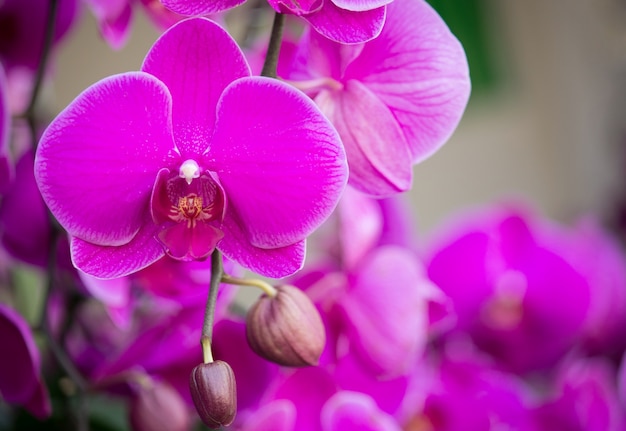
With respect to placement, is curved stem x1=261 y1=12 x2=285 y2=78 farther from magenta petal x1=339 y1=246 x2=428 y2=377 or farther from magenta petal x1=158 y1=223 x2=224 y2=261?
magenta petal x1=339 y1=246 x2=428 y2=377

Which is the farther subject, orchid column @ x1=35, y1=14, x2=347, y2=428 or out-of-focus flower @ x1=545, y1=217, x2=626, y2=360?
out-of-focus flower @ x1=545, y1=217, x2=626, y2=360

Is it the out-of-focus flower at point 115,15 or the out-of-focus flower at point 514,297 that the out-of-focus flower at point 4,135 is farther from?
the out-of-focus flower at point 514,297

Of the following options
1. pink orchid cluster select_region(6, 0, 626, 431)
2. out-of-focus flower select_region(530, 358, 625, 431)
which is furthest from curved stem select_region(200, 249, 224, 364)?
out-of-focus flower select_region(530, 358, 625, 431)

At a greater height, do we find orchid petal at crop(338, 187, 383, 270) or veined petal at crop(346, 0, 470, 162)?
veined petal at crop(346, 0, 470, 162)

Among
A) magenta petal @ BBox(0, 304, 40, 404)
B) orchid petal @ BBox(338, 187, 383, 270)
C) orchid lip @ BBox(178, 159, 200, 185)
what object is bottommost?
magenta petal @ BBox(0, 304, 40, 404)

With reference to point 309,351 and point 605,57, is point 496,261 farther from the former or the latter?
point 605,57

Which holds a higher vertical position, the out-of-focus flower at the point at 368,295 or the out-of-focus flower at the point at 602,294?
the out-of-focus flower at the point at 368,295

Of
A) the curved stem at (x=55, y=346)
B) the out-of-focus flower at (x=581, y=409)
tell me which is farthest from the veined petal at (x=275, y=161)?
the out-of-focus flower at (x=581, y=409)
